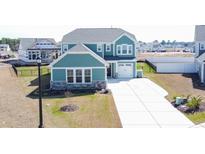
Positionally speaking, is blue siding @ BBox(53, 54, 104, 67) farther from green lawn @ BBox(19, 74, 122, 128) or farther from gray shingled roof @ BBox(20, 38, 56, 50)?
gray shingled roof @ BBox(20, 38, 56, 50)

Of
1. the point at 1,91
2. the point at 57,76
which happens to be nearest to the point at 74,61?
the point at 57,76

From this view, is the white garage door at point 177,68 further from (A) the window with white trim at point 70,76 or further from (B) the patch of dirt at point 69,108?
(B) the patch of dirt at point 69,108

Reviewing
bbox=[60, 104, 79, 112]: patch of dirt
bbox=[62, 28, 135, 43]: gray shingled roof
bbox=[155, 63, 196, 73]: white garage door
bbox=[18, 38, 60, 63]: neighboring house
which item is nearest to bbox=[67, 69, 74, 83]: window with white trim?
bbox=[60, 104, 79, 112]: patch of dirt

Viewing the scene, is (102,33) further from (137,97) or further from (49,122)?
(49,122)

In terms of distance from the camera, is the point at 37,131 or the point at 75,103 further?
the point at 75,103

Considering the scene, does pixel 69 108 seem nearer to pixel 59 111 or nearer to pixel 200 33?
pixel 59 111
